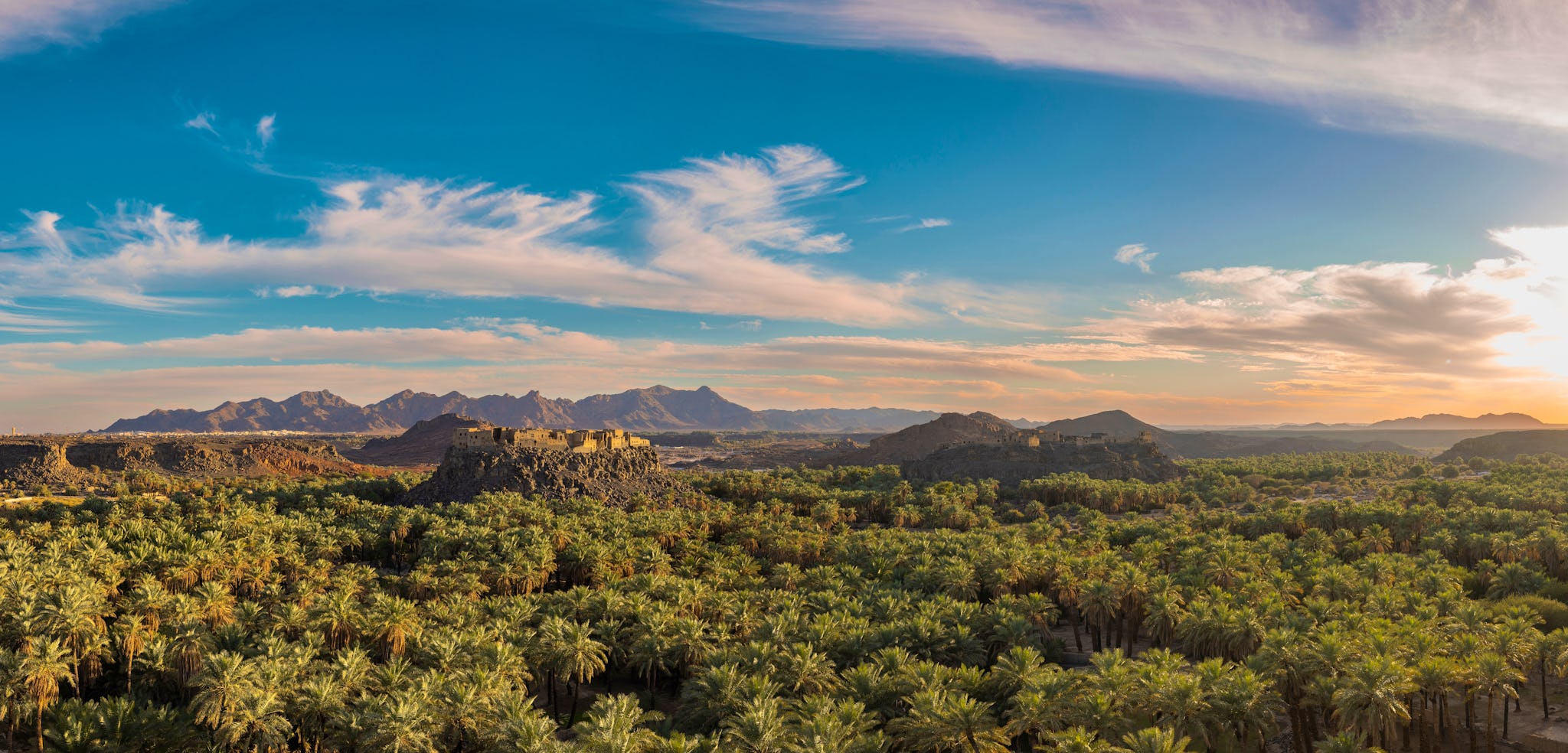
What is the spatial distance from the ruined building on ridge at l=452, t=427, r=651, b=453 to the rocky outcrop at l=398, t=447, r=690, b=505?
152 centimetres

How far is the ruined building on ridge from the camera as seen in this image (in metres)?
110

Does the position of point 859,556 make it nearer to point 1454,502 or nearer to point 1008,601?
point 1008,601

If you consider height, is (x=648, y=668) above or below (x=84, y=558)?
below

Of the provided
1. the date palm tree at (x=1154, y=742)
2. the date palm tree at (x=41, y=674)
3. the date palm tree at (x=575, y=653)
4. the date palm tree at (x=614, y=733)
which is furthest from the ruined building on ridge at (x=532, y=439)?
the date palm tree at (x=1154, y=742)

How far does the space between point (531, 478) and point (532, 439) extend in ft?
34.7

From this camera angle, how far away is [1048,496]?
12500 centimetres

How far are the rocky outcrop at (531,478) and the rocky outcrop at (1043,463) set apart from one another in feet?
→ 206

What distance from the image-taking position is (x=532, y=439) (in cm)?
11350

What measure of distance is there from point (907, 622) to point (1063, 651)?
13.7 m

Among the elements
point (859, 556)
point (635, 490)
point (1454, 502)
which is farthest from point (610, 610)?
point (1454, 502)

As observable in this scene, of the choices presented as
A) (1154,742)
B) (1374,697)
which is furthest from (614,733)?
(1374,697)

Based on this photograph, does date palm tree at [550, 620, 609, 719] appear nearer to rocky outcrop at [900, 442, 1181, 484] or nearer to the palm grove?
the palm grove

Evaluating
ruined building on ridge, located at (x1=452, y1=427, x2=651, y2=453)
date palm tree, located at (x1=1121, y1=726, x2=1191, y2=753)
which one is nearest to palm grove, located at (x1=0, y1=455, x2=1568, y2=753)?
date palm tree, located at (x1=1121, y1=726, x2=1191, y2=753)

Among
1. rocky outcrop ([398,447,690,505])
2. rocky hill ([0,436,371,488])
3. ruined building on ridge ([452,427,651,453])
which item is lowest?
rocky hill ([0,436,371,488])
